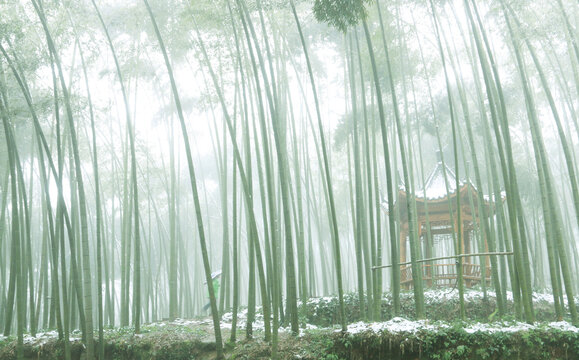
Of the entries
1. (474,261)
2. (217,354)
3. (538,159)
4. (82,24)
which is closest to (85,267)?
(217,354)

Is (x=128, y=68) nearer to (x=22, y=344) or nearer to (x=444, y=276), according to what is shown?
(x=22, y=344)

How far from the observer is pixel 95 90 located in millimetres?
8289

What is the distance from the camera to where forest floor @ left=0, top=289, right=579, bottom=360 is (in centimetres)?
363

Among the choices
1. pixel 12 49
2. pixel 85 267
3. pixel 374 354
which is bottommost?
pixel 374 354

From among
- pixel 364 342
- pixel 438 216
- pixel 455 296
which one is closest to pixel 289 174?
pixel 455 296

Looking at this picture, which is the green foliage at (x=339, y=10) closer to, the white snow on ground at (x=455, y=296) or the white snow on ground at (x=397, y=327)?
the white snow on ground at (x=397, y=327)

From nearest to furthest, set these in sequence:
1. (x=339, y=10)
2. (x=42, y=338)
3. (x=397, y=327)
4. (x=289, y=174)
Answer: (x=339, y=10), (x=397, y=327), (x=42, y=338), (x=289, y=174)

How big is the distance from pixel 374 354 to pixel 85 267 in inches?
105

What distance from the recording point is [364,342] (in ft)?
13.0

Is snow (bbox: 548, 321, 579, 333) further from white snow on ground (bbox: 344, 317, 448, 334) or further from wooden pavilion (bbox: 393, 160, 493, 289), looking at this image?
wooden pavilion (bbox: 393, 160, 493, 289)

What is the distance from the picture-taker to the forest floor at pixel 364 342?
363 cm

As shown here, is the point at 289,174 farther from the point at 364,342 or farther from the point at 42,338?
the point at 42,338

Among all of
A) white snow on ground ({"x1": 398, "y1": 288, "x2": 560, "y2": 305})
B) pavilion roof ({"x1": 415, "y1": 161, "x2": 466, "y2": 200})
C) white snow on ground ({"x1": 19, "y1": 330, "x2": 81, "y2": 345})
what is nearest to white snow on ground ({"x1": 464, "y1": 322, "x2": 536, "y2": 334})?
white snow on ground ({"x1": 398, "y1": 288, "x2": 560, "y2": 305})

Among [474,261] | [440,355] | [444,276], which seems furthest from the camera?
[474,261]
